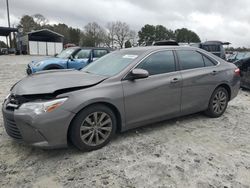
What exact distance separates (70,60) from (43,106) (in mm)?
6639

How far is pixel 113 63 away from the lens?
3957mm

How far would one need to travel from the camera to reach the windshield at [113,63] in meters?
3.67

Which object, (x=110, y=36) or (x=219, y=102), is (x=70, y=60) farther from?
(x=110, y=36)

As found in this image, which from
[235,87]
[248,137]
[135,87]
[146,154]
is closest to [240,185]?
[146,154]

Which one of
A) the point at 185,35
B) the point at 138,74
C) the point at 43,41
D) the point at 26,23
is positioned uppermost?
the point at 26,23

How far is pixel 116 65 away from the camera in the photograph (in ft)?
12.5

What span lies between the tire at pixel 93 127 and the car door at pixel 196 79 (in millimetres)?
1543

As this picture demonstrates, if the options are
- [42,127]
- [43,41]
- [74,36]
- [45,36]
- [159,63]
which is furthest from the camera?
[74,36]

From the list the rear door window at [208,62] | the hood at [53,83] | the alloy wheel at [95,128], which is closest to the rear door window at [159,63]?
the hood at [53,83]

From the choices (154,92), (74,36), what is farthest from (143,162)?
(74,36)

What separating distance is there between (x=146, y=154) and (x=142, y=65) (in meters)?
1.40

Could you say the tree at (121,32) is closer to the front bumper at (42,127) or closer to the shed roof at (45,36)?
the shed roof at (45,36)

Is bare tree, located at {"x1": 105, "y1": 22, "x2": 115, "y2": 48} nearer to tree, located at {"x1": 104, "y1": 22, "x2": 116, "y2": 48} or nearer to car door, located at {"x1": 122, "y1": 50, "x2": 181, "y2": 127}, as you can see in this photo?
tree, located at {"x1": 104, "y1": 22, "x2": 116, "y2": 48}

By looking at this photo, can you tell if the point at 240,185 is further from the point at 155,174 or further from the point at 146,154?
the point at 146,154
